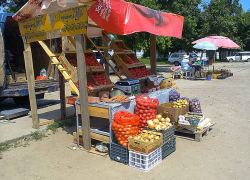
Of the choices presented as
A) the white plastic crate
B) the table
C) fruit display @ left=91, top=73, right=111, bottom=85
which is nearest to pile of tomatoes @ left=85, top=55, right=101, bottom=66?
fruit display @ left=91, top=73, right=111, bottom=85

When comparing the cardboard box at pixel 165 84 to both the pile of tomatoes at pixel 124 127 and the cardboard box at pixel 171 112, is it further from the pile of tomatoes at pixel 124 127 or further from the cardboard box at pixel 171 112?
the pile of tomatoes at pixel 124 127

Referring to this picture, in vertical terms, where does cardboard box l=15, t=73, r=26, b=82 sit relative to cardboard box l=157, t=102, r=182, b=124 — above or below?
above

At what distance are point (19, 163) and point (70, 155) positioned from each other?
0.94 m

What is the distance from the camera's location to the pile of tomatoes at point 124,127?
4320 mm

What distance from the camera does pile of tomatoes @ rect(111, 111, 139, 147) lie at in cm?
432

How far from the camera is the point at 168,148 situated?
15.2 ft

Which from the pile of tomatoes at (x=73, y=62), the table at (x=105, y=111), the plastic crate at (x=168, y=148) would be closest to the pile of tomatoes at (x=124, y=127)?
the table at (x=105, y=111)

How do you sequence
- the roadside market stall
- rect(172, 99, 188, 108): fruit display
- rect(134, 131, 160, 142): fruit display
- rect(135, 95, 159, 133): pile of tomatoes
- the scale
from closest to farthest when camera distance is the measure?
1. the roadside market stall
2. rect(134, 131, 160, 142): fruit display
3. rect(135, 95, 159, 133): pile of tomatoes
4. the scale
5. rect(172, 99, 188, 108): fruit display

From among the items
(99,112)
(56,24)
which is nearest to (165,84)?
(99,112)

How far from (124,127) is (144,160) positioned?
26.6 inches

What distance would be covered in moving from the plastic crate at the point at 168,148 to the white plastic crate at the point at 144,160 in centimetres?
19

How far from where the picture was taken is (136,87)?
5.70 metres

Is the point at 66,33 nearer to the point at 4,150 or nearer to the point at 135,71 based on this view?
the point at 135,71

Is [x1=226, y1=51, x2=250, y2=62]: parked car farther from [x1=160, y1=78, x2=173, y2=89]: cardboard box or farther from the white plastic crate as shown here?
the white plastic crate
